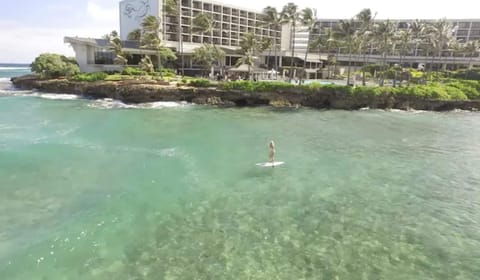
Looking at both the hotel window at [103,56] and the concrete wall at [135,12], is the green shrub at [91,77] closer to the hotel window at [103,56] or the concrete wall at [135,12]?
the hotel window at [103,56]

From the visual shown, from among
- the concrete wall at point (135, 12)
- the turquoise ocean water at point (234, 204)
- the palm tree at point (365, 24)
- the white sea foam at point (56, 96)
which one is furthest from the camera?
the concrete wall at point (135, 12)

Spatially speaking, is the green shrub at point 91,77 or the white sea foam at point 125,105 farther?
the green shrub at point 91,77

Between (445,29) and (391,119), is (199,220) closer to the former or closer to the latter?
(391,119)

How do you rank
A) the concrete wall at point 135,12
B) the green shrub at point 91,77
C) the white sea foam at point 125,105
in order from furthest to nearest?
the concrete wall at point 135,12, the green shrub at point 91,77, the white sea foam at point 125,105

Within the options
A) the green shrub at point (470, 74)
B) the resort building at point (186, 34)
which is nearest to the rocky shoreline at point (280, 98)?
the resort building at point (186, 34)

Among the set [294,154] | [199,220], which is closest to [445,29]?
[294,154]

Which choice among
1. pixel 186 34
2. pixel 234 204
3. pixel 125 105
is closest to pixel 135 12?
pixel 186 34

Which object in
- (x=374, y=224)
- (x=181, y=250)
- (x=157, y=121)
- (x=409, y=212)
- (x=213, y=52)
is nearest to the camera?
(x=181, y=250)
